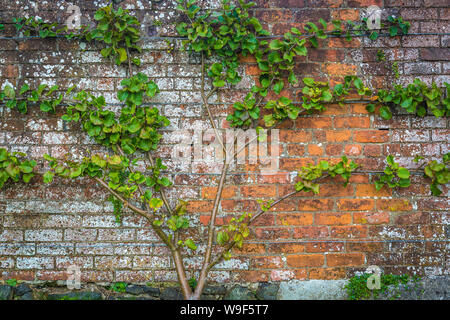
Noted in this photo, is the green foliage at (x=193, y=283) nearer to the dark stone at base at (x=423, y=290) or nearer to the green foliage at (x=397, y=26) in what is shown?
the dark stone at base at (x=423, y=290)

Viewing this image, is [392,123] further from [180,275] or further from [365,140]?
[180,275]

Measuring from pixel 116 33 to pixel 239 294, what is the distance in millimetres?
1663

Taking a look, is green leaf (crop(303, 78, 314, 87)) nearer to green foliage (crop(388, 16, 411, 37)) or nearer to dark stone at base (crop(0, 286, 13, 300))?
green foliage (crop(388, 16, 411, 37))

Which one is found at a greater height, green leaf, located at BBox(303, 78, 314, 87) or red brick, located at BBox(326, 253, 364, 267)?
green leaf, located at BBox(303, 78, 314, 87)

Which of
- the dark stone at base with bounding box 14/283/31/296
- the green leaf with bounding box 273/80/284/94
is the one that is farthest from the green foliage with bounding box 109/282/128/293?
the green leaf with bounding box 273/80/284/94

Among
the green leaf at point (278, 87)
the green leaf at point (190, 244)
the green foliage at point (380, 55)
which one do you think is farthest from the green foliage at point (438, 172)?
the green leaf at point (190, 244)

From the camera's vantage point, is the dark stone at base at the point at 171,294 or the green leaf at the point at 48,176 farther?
the dark stone at base at the point at 171,294

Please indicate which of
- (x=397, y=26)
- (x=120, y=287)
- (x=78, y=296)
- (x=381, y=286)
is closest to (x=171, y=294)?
(x=120, y=287)

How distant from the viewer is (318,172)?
1896 millimetres

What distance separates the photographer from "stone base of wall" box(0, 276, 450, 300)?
1.99m

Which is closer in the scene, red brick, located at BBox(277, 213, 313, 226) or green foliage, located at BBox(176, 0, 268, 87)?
green foliage, located at BBox(176, 0, 268, 87)

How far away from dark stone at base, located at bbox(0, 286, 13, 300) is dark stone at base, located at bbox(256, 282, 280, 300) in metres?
1.44

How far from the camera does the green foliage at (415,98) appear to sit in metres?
1.95

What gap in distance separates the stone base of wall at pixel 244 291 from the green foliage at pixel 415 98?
100cm
